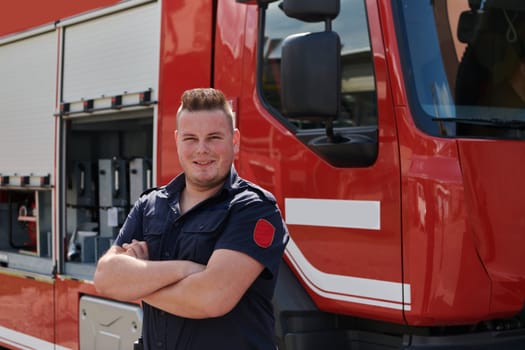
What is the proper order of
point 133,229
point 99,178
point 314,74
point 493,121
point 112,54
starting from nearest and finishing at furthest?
point 133,229, point 314,74, point 493,121, point 112,54, point 99,178

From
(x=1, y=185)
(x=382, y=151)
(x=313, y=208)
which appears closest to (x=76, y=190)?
(x=1, y=185)

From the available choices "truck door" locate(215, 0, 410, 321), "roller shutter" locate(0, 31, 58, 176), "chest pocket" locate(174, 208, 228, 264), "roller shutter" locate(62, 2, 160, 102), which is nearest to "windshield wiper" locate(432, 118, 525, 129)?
"truck door" locate(215, 0, 410, 321)

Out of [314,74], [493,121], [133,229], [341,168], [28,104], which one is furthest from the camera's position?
[28,104]

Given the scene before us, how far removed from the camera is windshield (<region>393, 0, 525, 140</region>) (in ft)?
9.70

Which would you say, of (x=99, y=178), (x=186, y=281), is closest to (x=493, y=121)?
(x=186, y=281)

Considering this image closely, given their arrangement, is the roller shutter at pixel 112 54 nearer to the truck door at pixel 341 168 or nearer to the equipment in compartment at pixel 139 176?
the equipment in compartment at pixel 139 176

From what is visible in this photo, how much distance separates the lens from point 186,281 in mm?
2006

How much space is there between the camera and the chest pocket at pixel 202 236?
2084 mm

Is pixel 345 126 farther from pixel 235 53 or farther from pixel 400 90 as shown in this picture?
pixel 235 53

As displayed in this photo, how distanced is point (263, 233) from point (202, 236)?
0.17m

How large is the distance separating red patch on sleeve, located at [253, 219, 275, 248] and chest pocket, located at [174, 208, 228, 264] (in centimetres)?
10

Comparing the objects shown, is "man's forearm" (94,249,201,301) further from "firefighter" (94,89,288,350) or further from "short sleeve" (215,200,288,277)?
"short sleeve" (215,200,288,277)

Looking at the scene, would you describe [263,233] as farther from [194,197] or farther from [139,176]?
[139,176]

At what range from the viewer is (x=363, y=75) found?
312cm
